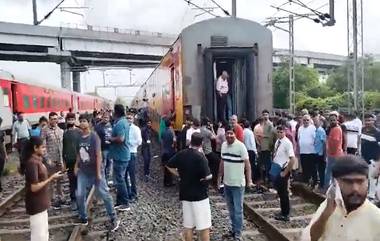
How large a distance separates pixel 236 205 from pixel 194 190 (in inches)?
52.6

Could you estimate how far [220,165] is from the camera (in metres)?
8.12

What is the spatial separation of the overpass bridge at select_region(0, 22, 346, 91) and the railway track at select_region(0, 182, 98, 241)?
3432 cm

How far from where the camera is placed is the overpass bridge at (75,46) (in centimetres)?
4438

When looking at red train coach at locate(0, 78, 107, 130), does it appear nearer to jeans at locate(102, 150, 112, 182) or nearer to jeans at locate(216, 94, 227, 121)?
jeans at locate(102, 150, 112, 182)

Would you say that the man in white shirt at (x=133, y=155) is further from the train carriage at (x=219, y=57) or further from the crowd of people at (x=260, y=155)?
the train carriage at (x=219, y=57)

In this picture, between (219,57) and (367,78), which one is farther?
(367,78)

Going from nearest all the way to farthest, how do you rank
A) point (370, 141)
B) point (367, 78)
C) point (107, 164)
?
point (370, 141) < point (107, 164) < point (367, 78)

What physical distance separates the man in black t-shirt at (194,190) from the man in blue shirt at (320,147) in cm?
562

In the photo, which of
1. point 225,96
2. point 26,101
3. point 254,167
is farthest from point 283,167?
point 26,101

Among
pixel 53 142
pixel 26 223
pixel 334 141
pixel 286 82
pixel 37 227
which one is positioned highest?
pixel 286 82

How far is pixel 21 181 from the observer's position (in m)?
A: 15.1

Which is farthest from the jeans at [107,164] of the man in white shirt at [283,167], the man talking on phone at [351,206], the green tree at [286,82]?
the green tree at [286,82]

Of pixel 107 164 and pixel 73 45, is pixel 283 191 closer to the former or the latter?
pixel 107 164

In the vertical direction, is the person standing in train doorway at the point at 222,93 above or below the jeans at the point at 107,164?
above
